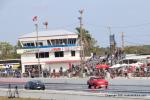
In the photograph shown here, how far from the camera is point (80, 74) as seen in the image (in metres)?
58.7

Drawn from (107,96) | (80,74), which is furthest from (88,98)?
(80,74)

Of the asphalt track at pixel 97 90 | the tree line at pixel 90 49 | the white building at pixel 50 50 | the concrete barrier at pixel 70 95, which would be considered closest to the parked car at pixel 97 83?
the asphalt track at pixel 97 90

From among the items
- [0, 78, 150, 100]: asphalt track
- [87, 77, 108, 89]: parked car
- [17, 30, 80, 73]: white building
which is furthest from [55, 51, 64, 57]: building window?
[87, 77, 108, 89]: parked car

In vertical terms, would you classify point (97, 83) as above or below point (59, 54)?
below

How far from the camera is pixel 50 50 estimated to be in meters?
89.8

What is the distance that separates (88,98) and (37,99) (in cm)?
620

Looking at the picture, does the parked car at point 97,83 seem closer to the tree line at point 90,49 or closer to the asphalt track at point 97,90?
the asphalt track at point 97,90

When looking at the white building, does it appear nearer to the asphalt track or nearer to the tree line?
the asphalt track

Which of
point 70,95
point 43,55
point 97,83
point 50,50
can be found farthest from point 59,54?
point 70,95

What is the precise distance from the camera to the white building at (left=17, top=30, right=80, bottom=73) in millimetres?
88750

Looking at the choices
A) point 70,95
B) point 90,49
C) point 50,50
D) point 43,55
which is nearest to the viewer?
point 70,95

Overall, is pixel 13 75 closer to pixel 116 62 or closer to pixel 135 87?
pixel 116 62

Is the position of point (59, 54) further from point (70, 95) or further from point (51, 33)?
point (70, 95)

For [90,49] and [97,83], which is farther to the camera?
[90,49]
